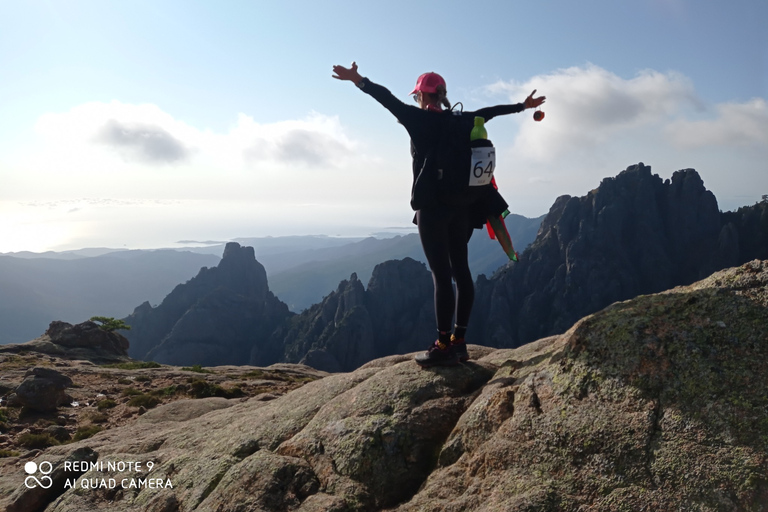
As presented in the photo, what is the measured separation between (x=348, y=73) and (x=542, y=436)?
733 centimetres

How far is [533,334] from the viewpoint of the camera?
150000mm

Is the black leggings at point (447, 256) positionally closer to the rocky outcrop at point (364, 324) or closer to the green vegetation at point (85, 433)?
the green vegetation at point (85, 433)

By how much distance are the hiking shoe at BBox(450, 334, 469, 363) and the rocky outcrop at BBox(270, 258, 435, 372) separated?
137 m

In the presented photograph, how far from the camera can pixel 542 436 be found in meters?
5.83

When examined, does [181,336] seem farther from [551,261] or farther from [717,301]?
[717,301]

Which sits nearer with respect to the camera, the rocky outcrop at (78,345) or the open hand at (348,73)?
the open hand at (348,73)

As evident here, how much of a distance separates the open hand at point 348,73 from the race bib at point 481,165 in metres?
2.78

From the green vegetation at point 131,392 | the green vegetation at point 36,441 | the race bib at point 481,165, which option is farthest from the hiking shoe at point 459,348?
the green vegetation at point 131,392

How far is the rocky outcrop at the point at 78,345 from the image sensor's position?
45.9 m

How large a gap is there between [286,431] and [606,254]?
16614 cm

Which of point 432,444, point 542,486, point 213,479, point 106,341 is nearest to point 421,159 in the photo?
point 432,444

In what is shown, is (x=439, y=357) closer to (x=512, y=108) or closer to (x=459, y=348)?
(x=459, y=348)

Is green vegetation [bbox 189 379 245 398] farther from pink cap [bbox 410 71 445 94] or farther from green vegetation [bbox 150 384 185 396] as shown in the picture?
pink cap [bbox 410 71 445 94]

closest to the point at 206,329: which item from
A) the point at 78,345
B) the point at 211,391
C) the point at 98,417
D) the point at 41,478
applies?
the point at 78,345
